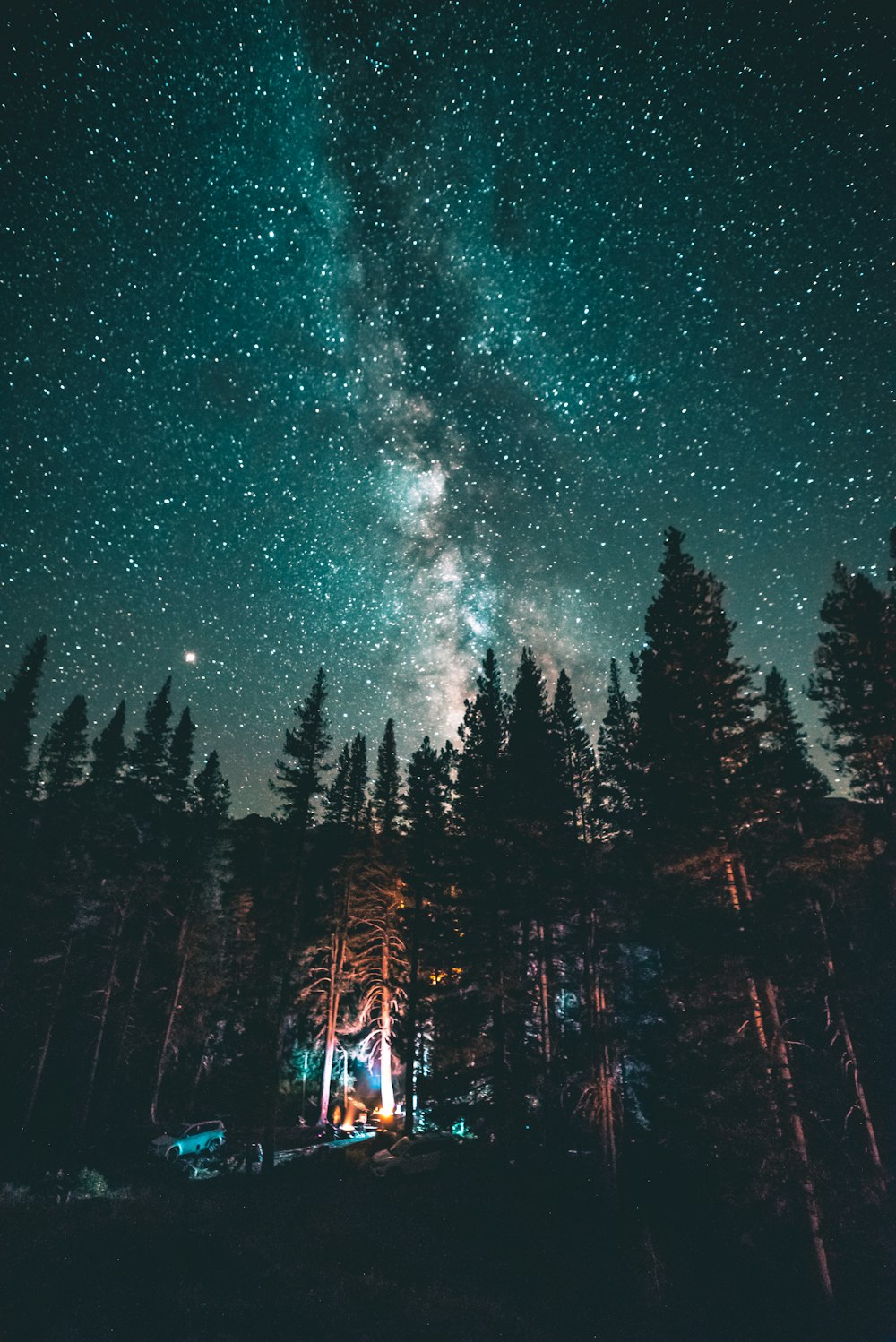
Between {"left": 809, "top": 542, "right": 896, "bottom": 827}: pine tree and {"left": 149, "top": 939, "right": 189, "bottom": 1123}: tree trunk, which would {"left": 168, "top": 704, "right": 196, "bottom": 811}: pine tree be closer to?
{"left": 149, "top": 939, "right": 189, "bottom": 1123}: tree trunk

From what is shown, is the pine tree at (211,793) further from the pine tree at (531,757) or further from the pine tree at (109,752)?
the pine tree at (531,757)

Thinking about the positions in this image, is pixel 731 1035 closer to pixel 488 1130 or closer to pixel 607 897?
pixel 607 897

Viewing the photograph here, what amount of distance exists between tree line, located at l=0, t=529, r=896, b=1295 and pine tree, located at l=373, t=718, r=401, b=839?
243 mm

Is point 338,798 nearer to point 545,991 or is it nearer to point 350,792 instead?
point 350,792

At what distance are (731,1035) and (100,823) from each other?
3049 centimetres

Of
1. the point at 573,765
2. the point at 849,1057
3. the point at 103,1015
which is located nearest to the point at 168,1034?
the point at 103,1015

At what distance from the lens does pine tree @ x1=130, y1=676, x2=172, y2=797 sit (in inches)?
1405

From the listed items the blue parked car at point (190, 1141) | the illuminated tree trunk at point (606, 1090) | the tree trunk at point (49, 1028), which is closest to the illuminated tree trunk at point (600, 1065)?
the illuminated tree trunk at point (606, 1090)

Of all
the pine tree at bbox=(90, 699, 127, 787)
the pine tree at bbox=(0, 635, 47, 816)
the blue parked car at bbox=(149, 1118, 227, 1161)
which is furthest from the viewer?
the pine tree at bbox=(90, 699, 127, 787)

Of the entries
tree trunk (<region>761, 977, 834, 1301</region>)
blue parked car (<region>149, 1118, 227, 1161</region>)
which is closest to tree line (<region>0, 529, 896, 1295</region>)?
tree trunk (<region>761, 977, 834, 1301</region>)

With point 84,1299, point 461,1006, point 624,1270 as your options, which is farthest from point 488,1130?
point 84,1299

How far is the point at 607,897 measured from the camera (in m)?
21.2

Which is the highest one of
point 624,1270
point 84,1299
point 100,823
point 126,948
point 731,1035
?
point 100,823

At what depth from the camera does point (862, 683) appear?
1869cm
